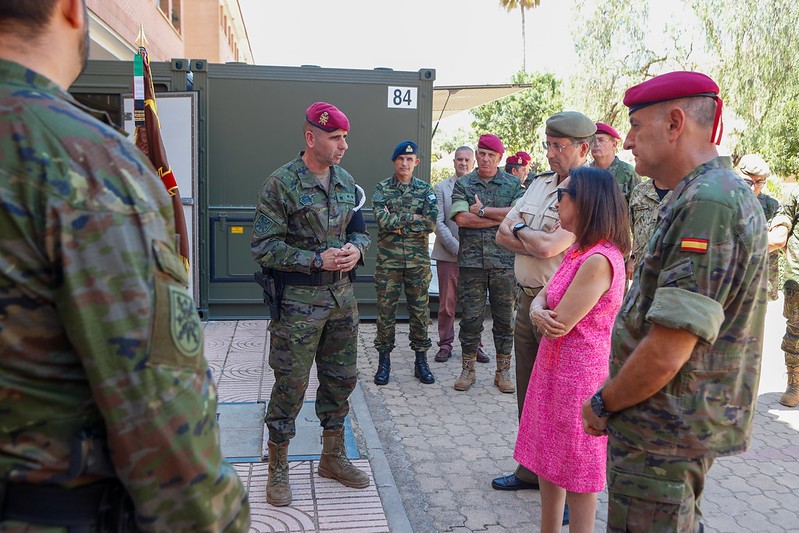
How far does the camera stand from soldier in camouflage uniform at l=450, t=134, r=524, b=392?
5828 mm

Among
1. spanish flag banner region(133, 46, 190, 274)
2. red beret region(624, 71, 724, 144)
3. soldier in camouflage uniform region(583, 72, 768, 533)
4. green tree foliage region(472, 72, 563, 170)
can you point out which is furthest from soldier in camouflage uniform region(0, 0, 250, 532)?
green tree foliage region(472, 72, 563, 170)

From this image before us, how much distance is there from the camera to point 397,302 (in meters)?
6.15

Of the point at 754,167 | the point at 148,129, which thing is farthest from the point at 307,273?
the point at 754,167

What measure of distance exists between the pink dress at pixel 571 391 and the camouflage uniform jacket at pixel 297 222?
1308 millimetres

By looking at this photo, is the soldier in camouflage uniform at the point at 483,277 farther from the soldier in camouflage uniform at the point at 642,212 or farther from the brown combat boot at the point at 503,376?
the soldier in camouflage uniform at the point at 642,212

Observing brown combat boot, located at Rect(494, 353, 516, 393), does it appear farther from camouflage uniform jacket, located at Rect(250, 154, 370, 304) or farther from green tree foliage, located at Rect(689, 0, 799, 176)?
green tree foliage, located at Rect(689, 0, 799, 176)

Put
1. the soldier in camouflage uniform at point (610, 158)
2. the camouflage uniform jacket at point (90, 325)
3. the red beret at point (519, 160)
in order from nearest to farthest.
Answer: the camouflage uniform jacket at point (90, 325) → the soldier in camouflage uniform at point (610, 158) → the red beret at point (519, 160)

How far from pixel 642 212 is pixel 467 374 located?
2027mm

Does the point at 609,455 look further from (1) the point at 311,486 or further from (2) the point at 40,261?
(1) the point at 311,486

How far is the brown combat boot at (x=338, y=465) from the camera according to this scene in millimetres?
3818

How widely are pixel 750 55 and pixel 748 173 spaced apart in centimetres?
1462

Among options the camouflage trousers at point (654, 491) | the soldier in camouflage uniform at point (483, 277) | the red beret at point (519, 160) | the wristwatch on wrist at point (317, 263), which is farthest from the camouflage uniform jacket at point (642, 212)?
the red beret at point (519, 160)

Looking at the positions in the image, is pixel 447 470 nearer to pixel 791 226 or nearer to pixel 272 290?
pixel 272 290

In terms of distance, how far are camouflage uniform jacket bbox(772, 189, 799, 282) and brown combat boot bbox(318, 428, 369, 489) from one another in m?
3.88
